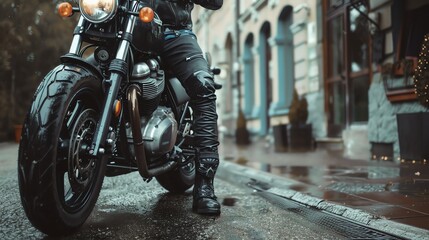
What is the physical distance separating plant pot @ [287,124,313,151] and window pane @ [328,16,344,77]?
1.47 m

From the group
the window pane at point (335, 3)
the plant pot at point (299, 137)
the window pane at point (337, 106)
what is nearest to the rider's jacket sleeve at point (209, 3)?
the window pane at point (335, 3)

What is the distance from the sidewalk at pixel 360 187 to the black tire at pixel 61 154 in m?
1.83

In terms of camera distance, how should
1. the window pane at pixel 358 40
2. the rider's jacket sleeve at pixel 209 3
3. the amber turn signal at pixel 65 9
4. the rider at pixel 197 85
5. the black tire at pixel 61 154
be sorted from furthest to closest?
the window pane at pixel 358 40
the rider's jacket sleeve at pixel 209 3
the rider at pixel 197 85
the amber turn signal at pixel 65 9
the black tire at pixel 61 154

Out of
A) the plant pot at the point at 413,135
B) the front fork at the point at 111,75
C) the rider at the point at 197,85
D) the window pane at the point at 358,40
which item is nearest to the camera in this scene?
the front fork at the point at 111,75

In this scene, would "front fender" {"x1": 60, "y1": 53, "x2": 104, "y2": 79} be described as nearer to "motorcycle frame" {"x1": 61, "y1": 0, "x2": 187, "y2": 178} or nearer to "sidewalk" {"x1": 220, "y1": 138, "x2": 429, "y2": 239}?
"motorcycle frame" {"x1": 61, "y1": 0, "x2": 187, "y2": 178}

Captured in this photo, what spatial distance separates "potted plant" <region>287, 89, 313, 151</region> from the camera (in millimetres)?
10391

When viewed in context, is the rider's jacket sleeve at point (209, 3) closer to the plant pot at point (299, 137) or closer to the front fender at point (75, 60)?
the front fender at point (75, 60)

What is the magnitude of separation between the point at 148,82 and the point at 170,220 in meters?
0.92

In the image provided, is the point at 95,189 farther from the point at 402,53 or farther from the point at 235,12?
the point at 235,12

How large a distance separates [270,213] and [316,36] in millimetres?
8190

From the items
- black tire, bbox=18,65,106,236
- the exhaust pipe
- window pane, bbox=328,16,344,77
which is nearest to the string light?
the exhaust pipe

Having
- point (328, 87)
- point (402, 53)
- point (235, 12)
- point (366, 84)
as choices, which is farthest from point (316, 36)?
point (235, 12)

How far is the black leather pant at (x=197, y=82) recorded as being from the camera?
359 centimetres

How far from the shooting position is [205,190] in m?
3.54
